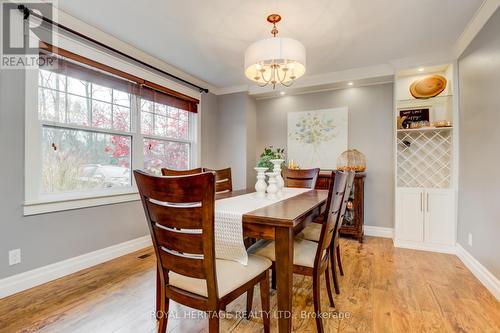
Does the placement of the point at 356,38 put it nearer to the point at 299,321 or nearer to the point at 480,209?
the point at 480,209

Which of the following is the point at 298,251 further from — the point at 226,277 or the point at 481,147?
the point at 481,147

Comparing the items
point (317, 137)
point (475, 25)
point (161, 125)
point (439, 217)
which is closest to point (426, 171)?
point (439, 217)

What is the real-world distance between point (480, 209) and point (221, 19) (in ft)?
9.91

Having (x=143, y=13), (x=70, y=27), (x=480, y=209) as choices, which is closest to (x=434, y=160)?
(x=480, y=209)

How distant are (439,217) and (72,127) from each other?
427 centimetres

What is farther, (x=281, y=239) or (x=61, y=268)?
(x=61, y=268)

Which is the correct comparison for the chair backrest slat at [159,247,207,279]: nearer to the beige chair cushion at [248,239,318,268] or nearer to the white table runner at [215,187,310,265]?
the white table runner at [215,187,310,265]

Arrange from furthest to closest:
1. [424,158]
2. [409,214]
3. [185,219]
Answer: [424,158] → [409,214] → [185,219]

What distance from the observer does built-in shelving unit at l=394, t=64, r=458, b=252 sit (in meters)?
2.97

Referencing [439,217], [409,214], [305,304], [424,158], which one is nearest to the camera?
[305,304]

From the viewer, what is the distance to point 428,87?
318 centimetres

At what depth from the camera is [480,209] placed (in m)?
2.27

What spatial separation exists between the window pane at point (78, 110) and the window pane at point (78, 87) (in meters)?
0.05

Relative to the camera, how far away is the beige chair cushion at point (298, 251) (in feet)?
5.10
